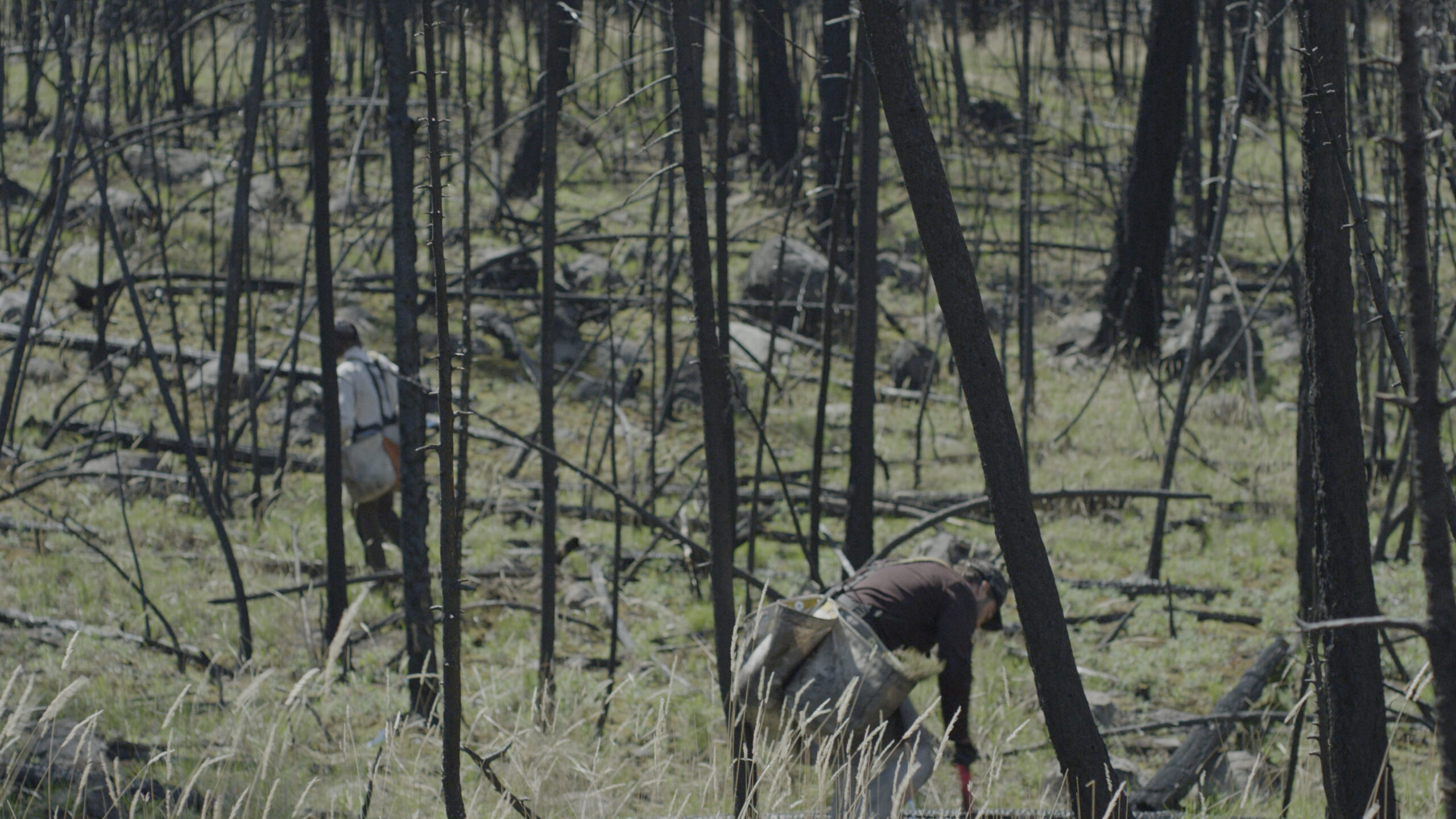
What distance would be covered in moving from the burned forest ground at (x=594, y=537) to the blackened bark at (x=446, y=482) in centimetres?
27

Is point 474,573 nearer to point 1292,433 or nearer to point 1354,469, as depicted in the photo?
point 1354,469

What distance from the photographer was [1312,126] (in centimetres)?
261

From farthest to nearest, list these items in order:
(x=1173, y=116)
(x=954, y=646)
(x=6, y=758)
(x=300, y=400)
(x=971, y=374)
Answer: (x=1173, y=116)
(x=300, y=400)
(x=954, y=646)
(x=6, y=758)
(x=971, y=374)

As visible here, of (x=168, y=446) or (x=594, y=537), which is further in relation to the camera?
(x=168, y=446)

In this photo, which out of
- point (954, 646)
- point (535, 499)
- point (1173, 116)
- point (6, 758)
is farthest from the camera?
point (1173, 116)

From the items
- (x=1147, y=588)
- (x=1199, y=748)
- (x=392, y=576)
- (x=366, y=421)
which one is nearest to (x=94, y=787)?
(x=392, y=576)

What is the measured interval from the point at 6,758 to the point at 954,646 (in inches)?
113

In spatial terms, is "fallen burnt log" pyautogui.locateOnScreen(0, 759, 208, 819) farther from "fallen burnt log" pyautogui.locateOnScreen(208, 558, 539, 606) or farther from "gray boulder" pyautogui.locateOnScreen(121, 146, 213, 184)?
"gray boulder" pyautogui.locateOnScreen(121, 146, 213, 184)

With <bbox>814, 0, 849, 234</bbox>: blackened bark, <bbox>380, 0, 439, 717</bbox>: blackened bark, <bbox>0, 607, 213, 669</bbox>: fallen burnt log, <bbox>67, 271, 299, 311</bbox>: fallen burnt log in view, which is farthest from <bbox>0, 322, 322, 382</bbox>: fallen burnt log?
<bbox>814, 0, 849, 234</bbox>: blackened bark

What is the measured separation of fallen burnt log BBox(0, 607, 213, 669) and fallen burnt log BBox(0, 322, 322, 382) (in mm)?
3113

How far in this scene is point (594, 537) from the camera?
21.6 feet

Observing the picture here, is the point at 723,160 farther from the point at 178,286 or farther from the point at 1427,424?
the point at 178,286

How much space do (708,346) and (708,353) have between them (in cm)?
2

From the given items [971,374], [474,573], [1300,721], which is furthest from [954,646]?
[474,573]
